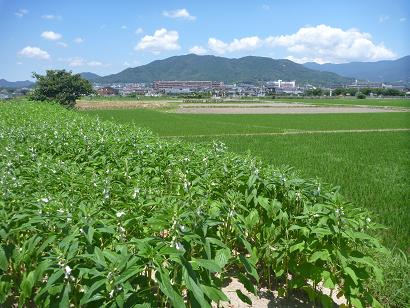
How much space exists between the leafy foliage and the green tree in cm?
5442

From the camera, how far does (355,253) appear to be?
11.9 feet

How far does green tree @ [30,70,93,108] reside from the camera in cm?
5684

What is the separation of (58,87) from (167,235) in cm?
5921

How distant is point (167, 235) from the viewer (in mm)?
3051

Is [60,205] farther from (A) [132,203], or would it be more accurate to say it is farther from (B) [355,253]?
(B) [355,253]

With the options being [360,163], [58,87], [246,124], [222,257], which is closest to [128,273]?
[222,257]

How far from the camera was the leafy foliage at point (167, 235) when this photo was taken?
2.49 metres

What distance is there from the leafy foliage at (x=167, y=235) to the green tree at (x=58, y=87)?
54.4 m

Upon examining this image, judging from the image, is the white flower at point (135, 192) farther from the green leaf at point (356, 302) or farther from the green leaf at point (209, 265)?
the green leaf at point (356, 302)

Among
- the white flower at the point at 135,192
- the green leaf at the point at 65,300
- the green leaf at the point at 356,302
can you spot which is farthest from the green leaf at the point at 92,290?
the green leaf at the point at 356,302

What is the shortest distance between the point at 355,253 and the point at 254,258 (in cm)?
94

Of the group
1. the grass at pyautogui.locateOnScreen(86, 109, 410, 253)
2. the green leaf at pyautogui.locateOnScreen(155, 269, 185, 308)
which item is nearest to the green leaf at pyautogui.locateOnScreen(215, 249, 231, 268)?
the green leaf at pyautogui.locateOnScreen(155, 269, 185, 308)

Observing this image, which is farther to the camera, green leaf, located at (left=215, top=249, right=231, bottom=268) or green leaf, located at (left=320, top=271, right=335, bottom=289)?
green leaf, located at (left=320, top=271, right=335, bottom=289)

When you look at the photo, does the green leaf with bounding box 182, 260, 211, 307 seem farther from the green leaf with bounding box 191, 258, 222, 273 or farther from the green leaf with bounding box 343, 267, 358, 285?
the green leaf with bounding box 343, 267, 358, 285
